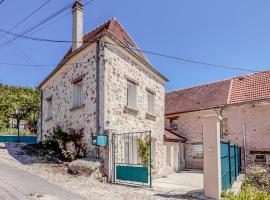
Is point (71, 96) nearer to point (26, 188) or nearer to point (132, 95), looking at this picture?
point (132, 95)

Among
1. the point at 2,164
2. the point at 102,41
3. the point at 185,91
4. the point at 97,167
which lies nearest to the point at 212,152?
the point at 97,167

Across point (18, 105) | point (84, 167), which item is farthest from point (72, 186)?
point (18, 105)

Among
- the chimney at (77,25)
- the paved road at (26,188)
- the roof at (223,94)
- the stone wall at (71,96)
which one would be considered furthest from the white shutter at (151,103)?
the paved road at (26,188)

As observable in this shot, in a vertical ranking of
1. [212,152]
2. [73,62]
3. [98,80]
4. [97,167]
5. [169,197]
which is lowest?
[169,197]

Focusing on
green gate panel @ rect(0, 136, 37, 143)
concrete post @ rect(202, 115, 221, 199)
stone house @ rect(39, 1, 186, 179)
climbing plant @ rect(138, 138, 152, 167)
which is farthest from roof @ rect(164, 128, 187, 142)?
green gate panel @ rect(0, 136, 37, 143)

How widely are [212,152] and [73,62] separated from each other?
817 cm

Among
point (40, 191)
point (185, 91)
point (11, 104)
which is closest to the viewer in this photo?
point (40, 191)

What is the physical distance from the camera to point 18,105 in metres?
25.5

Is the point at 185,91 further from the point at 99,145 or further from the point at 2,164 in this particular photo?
the point at 2,164

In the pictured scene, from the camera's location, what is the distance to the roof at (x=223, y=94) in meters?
21.4

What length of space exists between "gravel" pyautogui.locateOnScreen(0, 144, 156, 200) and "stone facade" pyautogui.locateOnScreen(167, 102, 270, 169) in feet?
43.2

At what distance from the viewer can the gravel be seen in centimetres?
840

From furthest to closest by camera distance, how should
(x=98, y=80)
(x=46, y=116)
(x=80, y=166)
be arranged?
(x=46, y=116)
(x=98, y=80)
(x=80, y=166)

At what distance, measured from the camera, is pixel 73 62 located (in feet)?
45.7
